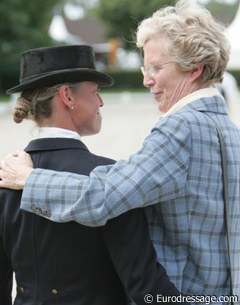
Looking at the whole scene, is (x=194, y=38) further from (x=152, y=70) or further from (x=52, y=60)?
(x=52, y=60)

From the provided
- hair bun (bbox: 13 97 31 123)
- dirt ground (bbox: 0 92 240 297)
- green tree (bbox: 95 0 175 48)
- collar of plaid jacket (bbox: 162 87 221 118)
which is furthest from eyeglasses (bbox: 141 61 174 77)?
green tree (bbox: 95 0 175 48)

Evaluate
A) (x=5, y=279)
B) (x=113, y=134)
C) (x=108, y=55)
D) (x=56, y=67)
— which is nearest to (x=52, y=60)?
(x=56, y=67)

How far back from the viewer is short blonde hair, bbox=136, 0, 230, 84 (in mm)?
2029

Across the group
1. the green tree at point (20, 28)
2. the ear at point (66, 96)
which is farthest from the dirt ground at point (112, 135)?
the green tree at point (20, 28)

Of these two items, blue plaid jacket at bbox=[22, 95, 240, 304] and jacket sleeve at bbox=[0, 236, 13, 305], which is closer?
blue plaid jacket at bbox=[22, 95, 240, 304]

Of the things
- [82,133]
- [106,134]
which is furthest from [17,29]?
[82,133]

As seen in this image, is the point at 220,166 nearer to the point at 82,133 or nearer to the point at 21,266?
the point at 82,133

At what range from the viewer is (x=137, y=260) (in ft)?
6.33

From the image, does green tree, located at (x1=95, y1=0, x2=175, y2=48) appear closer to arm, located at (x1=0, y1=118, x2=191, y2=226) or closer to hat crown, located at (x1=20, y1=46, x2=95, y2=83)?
hat crown, located at (x1=20, y1=46, x2=95, y2=83)

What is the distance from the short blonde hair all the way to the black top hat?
261 millimetres

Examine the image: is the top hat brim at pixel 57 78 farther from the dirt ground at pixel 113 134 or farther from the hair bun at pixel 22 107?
the dirt ground at pixel 113 134

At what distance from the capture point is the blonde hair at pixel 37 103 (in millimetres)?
2131

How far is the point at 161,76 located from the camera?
6.98ft

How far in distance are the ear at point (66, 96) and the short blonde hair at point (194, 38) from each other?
34 centimetres
